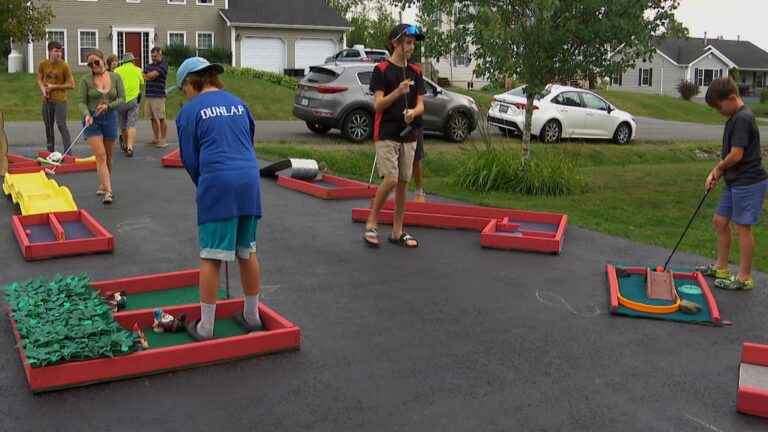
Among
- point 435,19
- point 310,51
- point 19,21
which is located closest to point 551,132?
point 435,19

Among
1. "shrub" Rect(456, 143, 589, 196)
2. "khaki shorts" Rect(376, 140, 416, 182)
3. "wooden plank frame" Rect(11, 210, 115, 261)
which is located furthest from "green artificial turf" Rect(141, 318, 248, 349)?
"shrub" Rect(456, 143, 589, 196)

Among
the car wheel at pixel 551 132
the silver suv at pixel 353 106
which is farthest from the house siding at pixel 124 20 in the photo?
the car wheel at pixel 551 132

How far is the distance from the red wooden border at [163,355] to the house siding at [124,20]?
38.9m

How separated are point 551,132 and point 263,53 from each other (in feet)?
91.9

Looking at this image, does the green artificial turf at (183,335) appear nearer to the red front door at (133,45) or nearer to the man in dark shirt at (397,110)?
the man in dark shirt at (397,110)

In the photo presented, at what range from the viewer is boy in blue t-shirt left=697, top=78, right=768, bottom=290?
6.74m

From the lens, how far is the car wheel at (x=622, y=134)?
22781 millimetres

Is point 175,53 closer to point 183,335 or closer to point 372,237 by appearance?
point 372,237

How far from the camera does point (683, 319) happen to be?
19.9 ft

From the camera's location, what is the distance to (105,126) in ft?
33.5

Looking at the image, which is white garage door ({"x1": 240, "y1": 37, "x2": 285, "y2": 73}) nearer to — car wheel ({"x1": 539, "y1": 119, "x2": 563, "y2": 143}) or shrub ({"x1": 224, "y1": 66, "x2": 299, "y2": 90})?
shrub ({"x1": 224, "y1": 66, "x2": 299, "y2": 90})

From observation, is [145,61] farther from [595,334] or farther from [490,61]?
[595,334]

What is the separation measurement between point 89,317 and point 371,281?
253cm

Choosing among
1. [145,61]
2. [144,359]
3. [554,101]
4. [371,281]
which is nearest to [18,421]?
[144,359]
